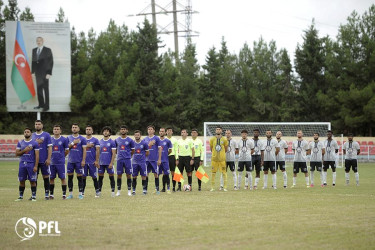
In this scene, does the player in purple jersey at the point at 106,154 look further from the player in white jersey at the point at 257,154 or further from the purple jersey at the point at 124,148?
the player in white jersey at the point at 257,154

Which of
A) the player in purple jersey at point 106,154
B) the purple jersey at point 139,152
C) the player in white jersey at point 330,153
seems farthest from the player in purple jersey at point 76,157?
the player in white jersey at point 330,153

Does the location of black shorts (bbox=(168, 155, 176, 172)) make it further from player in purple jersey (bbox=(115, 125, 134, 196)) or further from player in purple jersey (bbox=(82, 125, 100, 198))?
player in purple jersey (bbox=(82, 125, 100, 198))

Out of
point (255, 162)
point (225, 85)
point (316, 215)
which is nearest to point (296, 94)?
point (225, 85)

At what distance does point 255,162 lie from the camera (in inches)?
913

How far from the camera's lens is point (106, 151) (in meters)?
18.9

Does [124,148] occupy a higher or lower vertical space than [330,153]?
higher

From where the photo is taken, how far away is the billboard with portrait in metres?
40.5

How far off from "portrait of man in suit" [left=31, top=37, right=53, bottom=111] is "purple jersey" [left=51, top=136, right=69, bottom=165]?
2358 centimetres

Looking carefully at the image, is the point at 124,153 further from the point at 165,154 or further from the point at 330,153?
the point at 330,153

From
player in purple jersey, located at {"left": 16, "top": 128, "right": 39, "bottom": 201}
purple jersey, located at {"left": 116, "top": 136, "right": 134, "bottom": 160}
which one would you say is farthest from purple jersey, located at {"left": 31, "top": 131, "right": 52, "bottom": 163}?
purple jersey, located at {"left": 116, "top": 136, "right": 134, "bottom": 160}

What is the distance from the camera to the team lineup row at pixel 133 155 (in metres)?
17.4

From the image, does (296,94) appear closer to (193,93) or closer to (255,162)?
(193,93)

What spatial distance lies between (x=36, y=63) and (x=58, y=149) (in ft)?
79.0

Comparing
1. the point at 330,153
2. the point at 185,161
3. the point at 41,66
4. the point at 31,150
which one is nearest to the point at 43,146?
the point at 31,150
